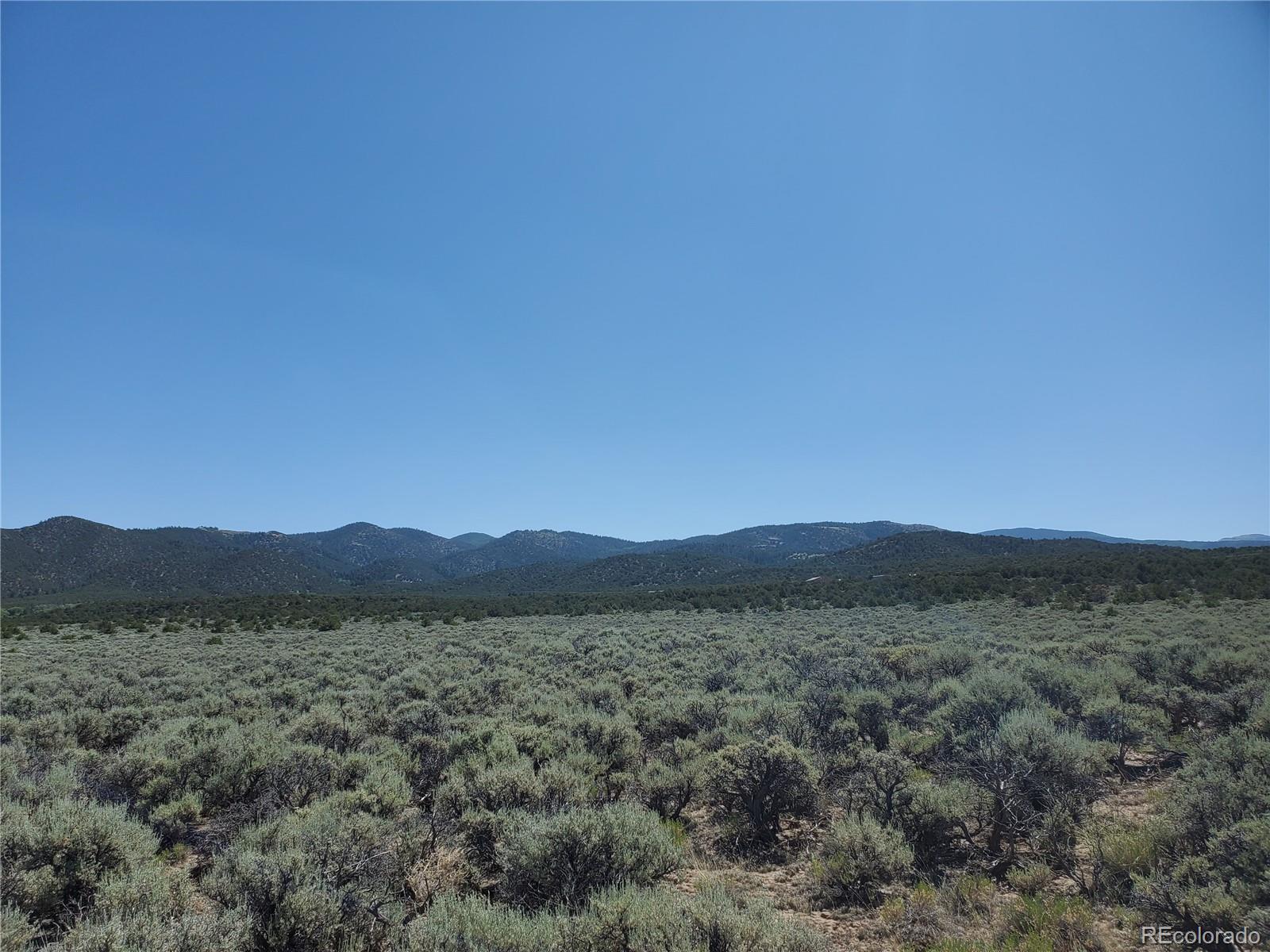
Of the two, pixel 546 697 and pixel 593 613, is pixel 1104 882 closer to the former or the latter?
pixel 546 697

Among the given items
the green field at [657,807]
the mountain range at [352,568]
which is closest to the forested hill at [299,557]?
the mountain range at [352,568]

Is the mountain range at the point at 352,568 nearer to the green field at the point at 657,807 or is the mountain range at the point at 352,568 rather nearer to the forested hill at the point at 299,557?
the forested hill at the point at 299,557

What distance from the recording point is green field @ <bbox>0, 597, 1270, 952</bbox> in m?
4.13

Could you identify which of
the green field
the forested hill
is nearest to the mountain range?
→ the forested hill

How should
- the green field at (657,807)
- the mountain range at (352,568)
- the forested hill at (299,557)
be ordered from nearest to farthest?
1. the green field at (657,807)
2. the mountain range at (352,568)
3. the forested hill at (299,557)

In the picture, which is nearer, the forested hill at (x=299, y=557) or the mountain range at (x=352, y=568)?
the mountain range at (x=352, y=568)

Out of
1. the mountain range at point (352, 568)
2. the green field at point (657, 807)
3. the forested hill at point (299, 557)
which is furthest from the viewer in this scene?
the forested hill at point (299, 557)

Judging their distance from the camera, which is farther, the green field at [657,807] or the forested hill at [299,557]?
the forested hill at [299,557]

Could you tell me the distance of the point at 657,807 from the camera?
743cm

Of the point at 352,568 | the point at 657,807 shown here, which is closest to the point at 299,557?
the point at 352,568

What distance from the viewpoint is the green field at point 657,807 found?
4.13 m

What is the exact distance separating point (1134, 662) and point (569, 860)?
44.3 feet

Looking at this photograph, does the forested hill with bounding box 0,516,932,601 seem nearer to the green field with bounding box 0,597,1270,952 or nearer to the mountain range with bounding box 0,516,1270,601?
the mountain range with bounding box 0,516,1270,601

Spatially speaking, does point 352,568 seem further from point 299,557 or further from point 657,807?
point 657,807
